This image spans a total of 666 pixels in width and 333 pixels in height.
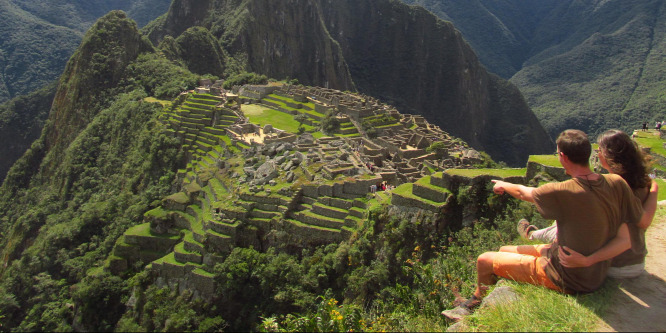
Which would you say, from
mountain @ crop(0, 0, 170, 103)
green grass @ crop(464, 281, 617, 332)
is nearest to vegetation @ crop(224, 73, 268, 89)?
green grass @ crop(464, 281, 617, 332)

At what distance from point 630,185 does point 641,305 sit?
1524 millimetres

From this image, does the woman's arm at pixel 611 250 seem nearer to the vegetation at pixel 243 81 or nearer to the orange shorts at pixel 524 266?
the orange shorts at pixel 524 266

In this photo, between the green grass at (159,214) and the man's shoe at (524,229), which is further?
the green grass at (159,214)

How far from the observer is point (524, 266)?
21.6ft

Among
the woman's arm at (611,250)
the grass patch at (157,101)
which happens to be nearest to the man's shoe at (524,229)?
the woman's arm at (611,250)

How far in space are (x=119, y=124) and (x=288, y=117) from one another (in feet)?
61.0

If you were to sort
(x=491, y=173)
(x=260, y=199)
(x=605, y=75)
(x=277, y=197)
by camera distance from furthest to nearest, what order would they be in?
1. (x=605, y=75)
2. (x=260, y=199)
3. (x=277, y=197)
4. (x=491, y=173)

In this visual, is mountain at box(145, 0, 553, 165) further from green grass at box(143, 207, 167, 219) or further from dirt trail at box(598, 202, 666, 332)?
dirt trail at box(598, 202, 666, 332)

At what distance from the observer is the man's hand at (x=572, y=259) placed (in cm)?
581

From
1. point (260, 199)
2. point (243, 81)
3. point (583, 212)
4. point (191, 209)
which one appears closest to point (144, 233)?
point (191, 209)

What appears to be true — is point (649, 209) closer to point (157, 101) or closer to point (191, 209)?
point (191, 209)

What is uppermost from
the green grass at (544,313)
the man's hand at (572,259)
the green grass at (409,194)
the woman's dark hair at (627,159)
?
the woman's dark hair at (627,159)

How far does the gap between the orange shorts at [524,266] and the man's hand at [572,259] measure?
39cm

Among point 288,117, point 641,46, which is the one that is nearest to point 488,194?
point 288,117
